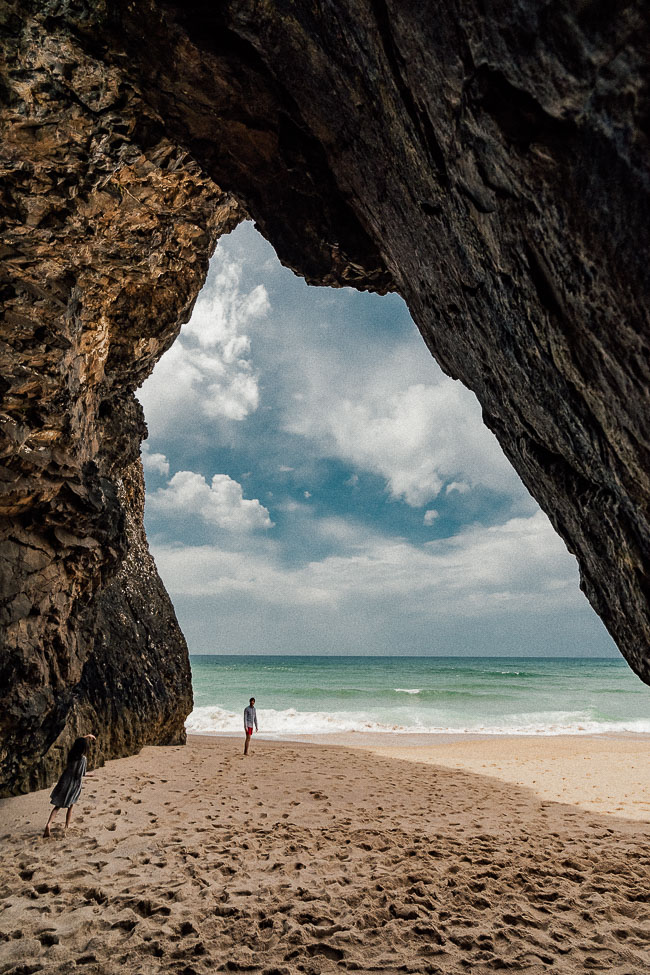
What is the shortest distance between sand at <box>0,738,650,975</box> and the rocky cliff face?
98.9 inches

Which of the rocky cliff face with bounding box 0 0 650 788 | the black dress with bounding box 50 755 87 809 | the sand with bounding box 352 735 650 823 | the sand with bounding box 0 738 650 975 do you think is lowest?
the sand with bounding box 352 735 650 823

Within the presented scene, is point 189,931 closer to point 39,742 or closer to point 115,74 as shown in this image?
point 39,742

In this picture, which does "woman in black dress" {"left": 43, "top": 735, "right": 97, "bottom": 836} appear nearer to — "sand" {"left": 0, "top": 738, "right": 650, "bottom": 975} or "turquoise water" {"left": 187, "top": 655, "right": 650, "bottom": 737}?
"sand" {"left": 0, "top": 738, "right": 650, "bottom": 975}

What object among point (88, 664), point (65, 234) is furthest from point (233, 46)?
point (88, 664)

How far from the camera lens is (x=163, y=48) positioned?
6.02 meters

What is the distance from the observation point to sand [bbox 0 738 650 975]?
4180 mm

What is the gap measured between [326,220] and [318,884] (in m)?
8.86

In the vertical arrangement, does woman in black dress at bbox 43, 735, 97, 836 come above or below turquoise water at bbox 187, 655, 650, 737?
above

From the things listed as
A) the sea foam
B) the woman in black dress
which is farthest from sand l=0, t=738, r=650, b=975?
the sea foam

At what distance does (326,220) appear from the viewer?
7859mm

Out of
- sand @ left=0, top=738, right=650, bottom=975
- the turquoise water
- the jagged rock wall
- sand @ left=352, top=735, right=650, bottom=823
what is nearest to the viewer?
sand @ left=0, top=738, right=650, bottom=975

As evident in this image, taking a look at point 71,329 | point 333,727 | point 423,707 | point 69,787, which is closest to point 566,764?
point 333,727

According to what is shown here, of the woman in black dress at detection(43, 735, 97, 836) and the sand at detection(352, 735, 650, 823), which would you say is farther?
the sand at detection(352, 735, 650, 823)

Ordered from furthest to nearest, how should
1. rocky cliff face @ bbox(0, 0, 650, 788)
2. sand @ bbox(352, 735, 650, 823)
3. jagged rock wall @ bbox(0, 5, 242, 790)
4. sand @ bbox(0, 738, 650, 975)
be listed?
sand @ bbox(352, 735, 650, 823) → jagged rock wall @ bbox(0, 5, 242, 790) → sand @ bbox(0, 738, 650, 975) → rocky cliff face @ bbox(0, 0, 650, 788)
